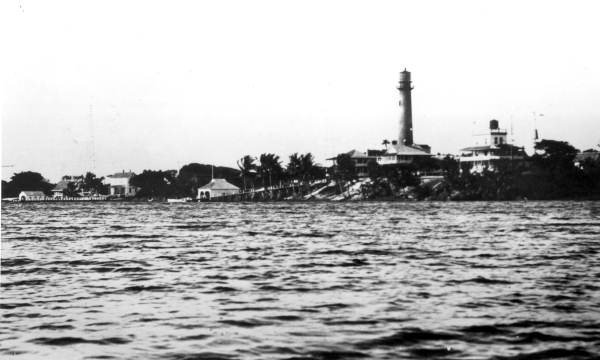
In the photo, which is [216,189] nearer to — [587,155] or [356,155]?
[356,155]

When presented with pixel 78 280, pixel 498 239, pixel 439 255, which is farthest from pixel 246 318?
pixel 498 239

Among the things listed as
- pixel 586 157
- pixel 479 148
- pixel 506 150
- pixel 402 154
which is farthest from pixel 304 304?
pixel 402 154

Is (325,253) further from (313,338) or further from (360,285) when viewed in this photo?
(313,338)

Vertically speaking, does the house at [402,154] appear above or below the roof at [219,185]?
above

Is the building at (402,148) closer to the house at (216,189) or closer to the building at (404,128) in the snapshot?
the building at (404,128)

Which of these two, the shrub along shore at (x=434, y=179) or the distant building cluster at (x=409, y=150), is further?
the distant building cluster at (x=409, y=150)

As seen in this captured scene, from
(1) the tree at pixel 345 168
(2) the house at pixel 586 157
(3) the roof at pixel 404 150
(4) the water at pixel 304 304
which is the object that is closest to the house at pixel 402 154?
(3) the roof at pixel 404 150
